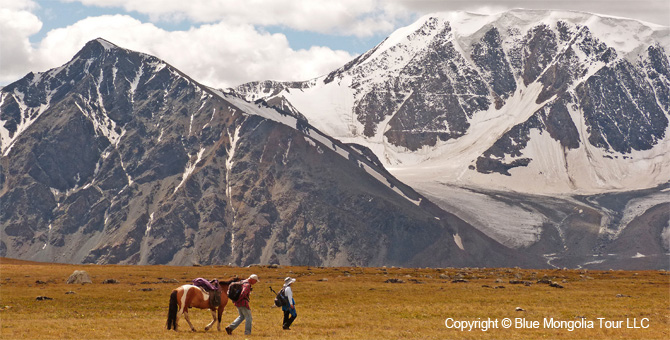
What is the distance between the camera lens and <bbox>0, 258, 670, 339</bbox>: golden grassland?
1966 inches

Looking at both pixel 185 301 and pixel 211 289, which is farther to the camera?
pixel 211 289

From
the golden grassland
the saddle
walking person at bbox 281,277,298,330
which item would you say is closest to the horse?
the saddle

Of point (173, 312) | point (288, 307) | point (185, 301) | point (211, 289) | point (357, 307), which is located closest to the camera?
point (185, 301)

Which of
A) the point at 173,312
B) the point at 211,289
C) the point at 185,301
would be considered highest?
the point at 211,289

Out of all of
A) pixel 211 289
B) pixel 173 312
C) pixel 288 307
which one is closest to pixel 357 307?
pixel 288 307

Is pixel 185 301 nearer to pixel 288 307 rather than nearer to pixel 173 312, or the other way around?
pixel 173 312

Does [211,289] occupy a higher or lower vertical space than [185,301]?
higher

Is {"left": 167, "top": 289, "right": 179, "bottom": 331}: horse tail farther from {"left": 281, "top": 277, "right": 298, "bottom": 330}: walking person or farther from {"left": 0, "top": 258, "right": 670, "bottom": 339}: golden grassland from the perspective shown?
{"left": 281, "top": 277, "right": 298, "bottom": 330}: walking person

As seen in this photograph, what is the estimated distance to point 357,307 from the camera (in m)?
66.6

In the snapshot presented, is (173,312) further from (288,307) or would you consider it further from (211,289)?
(288,307)

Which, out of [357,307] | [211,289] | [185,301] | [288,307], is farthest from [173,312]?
[357,307]

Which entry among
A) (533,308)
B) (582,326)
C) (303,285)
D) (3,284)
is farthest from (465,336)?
(3,284)

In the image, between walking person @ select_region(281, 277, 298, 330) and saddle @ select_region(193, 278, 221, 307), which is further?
walking person @ select_region(281, 277, 298, 330)

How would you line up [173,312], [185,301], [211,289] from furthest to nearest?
[211,289] < [173,312] < [185,301]
